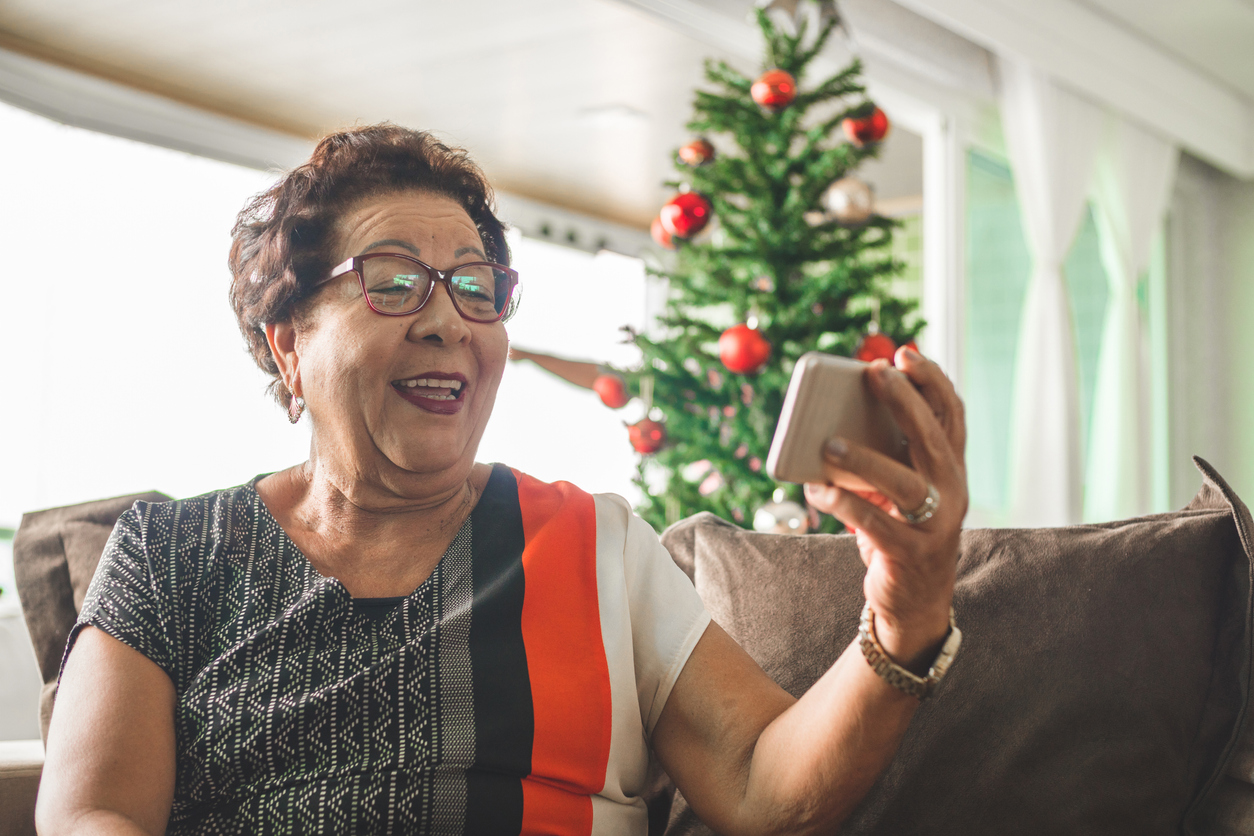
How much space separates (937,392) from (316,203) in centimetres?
78

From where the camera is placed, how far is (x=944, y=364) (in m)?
4.04

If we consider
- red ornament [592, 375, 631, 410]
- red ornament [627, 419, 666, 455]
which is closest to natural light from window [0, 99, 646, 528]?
red ornament [592, 375, 631, 410]

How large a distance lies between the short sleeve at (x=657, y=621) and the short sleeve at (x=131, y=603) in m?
0.49

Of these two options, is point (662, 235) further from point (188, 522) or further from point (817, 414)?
point (817, 414)

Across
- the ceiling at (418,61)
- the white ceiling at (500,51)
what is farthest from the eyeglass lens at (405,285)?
the white ceiling at (500,51)

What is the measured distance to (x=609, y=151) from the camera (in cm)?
511

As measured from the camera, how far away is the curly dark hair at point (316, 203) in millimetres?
1157

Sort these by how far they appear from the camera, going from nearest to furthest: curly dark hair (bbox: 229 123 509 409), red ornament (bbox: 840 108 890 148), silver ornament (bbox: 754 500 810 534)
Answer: curly dark hair (bbox: 229 123 509 409)
silver ornament (bbox: 754 500 810 534)
red ornament (bbox: 840 108 890 148)

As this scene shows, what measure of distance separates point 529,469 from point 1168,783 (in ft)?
15.3

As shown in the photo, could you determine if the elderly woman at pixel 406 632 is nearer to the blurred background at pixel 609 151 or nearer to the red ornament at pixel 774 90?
the red ornament at pixel 774 90

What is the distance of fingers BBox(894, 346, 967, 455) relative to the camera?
73cm

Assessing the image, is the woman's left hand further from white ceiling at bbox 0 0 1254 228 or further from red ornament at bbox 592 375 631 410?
white ceiling at bbox 0 0 1254 228

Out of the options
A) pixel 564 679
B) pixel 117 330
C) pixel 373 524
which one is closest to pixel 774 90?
pixel 373 524

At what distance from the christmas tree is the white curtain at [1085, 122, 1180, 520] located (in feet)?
7.42
